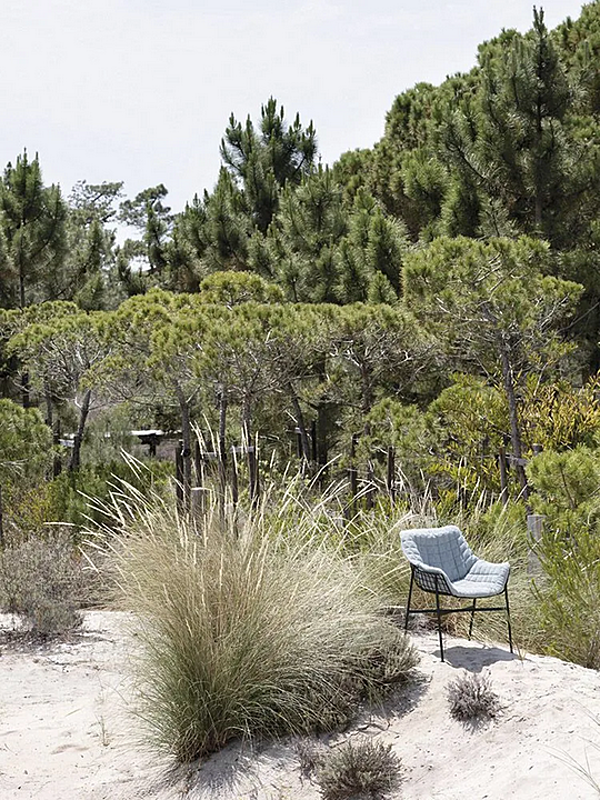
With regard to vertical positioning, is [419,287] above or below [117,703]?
above

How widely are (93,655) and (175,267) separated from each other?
11.7m

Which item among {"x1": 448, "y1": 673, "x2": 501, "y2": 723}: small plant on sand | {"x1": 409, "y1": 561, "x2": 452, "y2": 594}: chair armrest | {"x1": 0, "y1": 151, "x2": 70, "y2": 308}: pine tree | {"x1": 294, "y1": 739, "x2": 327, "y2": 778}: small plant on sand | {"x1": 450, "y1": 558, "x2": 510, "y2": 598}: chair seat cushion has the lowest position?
{"x1": 294, "y1": 739, "x2": 327, "y2": 778}: small plant on sand

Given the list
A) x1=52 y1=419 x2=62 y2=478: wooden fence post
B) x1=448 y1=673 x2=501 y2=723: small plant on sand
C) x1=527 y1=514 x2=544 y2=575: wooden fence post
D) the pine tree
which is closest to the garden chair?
x1=448 y1=673 x2=501 y2=723: small plant on sand

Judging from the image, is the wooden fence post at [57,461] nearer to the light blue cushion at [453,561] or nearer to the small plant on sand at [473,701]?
the light blue cushion at [453,561]

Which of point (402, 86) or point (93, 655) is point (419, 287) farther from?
point (402, 86)

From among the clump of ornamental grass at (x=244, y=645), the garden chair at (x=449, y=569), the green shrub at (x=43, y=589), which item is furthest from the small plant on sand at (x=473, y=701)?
the green shrub at (x=43, y=589)

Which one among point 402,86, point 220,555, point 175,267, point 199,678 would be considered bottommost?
point 199,678

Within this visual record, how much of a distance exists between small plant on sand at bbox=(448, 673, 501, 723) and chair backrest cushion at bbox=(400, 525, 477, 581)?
0.84 m

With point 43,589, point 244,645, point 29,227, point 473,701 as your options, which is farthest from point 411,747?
point 29,227

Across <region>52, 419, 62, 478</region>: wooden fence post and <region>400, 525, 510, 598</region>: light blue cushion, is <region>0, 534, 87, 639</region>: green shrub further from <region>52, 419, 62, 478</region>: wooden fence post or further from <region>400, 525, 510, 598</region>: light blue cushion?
<region>52, 419, 62, 478</region>: wooden fence post

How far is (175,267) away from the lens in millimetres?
16438

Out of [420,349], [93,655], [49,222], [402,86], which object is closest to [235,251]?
[49,222]

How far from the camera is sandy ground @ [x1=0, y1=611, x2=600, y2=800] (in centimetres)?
338

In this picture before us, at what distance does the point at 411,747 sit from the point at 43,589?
11.1 ft
